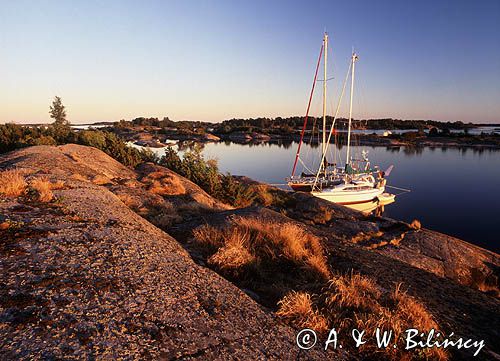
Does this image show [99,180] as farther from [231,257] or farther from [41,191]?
[231,257]

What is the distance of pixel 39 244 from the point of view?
395 cm

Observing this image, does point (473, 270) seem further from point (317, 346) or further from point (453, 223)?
point (453, 223)

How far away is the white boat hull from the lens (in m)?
23.7

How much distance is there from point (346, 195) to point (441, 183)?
20.3m

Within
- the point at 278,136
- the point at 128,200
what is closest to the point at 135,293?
the point at 128,200

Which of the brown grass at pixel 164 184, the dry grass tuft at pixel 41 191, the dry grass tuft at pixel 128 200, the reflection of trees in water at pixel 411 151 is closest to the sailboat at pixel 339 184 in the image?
the brown grass at pixel 164 184

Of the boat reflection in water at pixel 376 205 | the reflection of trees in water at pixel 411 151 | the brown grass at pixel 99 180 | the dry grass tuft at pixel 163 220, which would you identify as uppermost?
the brown grass at pixel 99 180

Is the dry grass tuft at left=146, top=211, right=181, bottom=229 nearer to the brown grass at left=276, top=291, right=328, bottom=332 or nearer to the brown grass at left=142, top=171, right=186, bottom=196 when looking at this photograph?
the brown grass at left=142, top=171, right=186, bottom=196

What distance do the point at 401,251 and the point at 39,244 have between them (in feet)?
38.3

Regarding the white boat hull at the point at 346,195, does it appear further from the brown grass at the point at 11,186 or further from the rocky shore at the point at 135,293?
the brown grass at the point at 11,186

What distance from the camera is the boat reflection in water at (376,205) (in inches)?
976

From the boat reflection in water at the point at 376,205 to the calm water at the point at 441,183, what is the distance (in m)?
0.59

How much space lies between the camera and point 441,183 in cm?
3575

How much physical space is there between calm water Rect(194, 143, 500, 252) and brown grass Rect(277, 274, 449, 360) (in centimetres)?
1697
